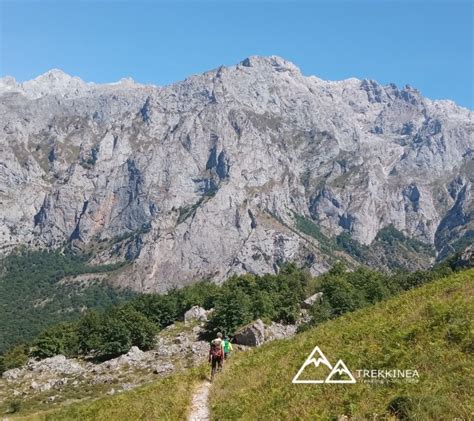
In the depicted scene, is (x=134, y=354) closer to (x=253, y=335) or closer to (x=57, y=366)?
(x=57, y=366)

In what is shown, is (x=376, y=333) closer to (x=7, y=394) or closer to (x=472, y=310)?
(x=472, y=310)

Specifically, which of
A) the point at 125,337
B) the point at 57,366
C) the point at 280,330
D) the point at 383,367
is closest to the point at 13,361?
→ the point at 57,366

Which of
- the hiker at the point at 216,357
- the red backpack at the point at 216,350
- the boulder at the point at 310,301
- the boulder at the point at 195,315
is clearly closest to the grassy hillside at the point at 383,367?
the hiker at the point at 216,357

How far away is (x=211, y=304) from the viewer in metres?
135

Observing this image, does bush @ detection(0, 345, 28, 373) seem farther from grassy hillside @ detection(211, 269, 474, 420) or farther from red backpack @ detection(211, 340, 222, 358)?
grassy hillside @ detection(211, 269, 474, 420)

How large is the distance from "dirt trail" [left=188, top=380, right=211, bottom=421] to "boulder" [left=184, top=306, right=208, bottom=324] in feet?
296

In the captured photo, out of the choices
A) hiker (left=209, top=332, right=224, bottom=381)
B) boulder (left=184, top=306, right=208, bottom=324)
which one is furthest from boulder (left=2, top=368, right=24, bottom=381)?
hiker (left=209, top=332, right=224, bottom=381)

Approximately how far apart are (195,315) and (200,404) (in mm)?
97137

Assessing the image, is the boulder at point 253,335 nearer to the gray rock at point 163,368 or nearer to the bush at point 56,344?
the gray rock at point 163,368

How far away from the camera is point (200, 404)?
27.4 meters

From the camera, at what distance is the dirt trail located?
25625 mm

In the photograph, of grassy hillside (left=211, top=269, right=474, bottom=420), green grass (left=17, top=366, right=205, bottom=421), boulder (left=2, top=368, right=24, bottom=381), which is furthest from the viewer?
boulder (left=2, top=368, right=24, bottom=381)

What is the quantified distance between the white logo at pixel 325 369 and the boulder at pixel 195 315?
94680 mm

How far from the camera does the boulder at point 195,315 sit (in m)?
121
